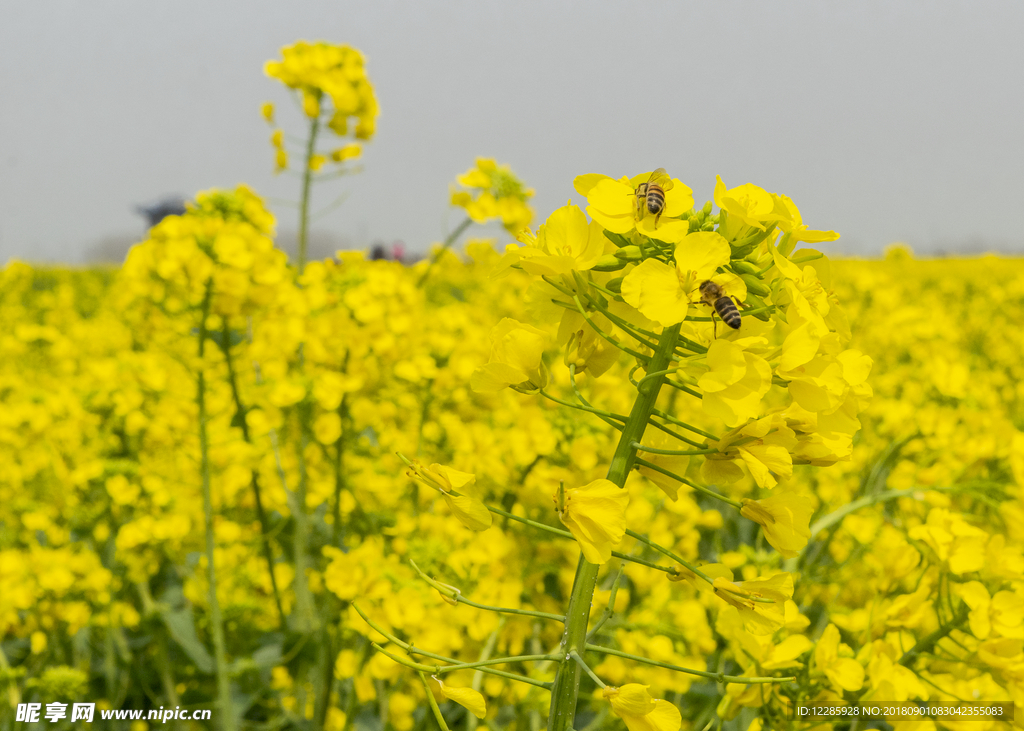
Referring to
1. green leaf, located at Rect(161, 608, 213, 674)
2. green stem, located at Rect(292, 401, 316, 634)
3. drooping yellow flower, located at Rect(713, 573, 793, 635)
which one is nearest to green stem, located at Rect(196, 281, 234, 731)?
green leaf, located at Rect(161, 608, 213, 674)

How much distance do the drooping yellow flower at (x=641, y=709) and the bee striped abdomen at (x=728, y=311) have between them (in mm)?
395

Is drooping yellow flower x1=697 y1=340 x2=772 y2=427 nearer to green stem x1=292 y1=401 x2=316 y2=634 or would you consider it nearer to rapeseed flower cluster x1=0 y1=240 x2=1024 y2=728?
rapeseed flower cluster x1=0 y1=240 x2=1024 y2=728

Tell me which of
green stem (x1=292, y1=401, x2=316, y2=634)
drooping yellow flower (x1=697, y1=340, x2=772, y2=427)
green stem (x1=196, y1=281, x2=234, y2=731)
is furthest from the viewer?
green stem (x1=292, y1=401, x2=316, y2=634)

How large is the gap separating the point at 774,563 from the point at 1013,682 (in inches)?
19.2

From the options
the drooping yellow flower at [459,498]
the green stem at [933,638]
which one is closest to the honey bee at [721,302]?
the drooping yellow flower at [459,498]

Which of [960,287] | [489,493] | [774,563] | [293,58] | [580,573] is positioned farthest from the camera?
[960,287]

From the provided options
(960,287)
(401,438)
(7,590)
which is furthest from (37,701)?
(960,287)

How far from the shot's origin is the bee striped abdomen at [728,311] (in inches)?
29.1

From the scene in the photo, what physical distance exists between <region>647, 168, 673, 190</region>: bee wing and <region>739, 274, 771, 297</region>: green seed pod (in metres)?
0.14

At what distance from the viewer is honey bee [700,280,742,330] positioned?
728 millimetres

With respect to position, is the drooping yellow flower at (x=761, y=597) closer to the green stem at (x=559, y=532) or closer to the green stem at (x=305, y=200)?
the green stem at (x=559, y=532)

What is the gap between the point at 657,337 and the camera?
2.67ft

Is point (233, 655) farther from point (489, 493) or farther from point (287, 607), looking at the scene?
point (489, 493)

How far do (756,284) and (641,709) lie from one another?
1.58ft
